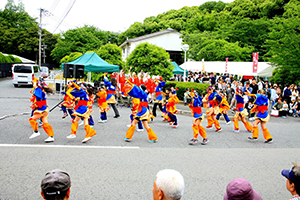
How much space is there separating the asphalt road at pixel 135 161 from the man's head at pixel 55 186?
2.39 m

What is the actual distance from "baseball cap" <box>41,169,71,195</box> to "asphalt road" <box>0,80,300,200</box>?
241cm

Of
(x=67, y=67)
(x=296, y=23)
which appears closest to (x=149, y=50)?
(x=67, y=67)

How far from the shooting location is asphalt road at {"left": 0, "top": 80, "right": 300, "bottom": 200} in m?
4.95

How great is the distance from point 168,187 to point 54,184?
998 millimetres

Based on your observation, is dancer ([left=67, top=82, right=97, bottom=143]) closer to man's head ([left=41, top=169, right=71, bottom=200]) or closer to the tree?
→ man's head ([left=41, top=169, right=71, bottom=200])

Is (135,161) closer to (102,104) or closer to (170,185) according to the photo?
(170,185)

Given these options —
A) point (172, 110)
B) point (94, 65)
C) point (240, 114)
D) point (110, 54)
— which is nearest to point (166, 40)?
point (110, 54)

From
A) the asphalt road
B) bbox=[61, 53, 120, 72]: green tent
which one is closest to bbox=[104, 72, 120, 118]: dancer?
the asphalt road

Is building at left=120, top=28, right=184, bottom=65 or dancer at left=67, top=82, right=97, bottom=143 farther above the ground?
building at left=120, top=28, right=184, bottom=65

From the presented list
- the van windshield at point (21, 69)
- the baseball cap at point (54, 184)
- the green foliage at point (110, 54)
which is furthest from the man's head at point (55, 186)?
the van windshield at point (21, 69)

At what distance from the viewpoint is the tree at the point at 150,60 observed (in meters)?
20.4

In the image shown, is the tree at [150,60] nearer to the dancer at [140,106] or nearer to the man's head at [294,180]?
the dancer at [140,106]

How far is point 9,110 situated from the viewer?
42.8 ft

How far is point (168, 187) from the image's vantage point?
2393 mm
